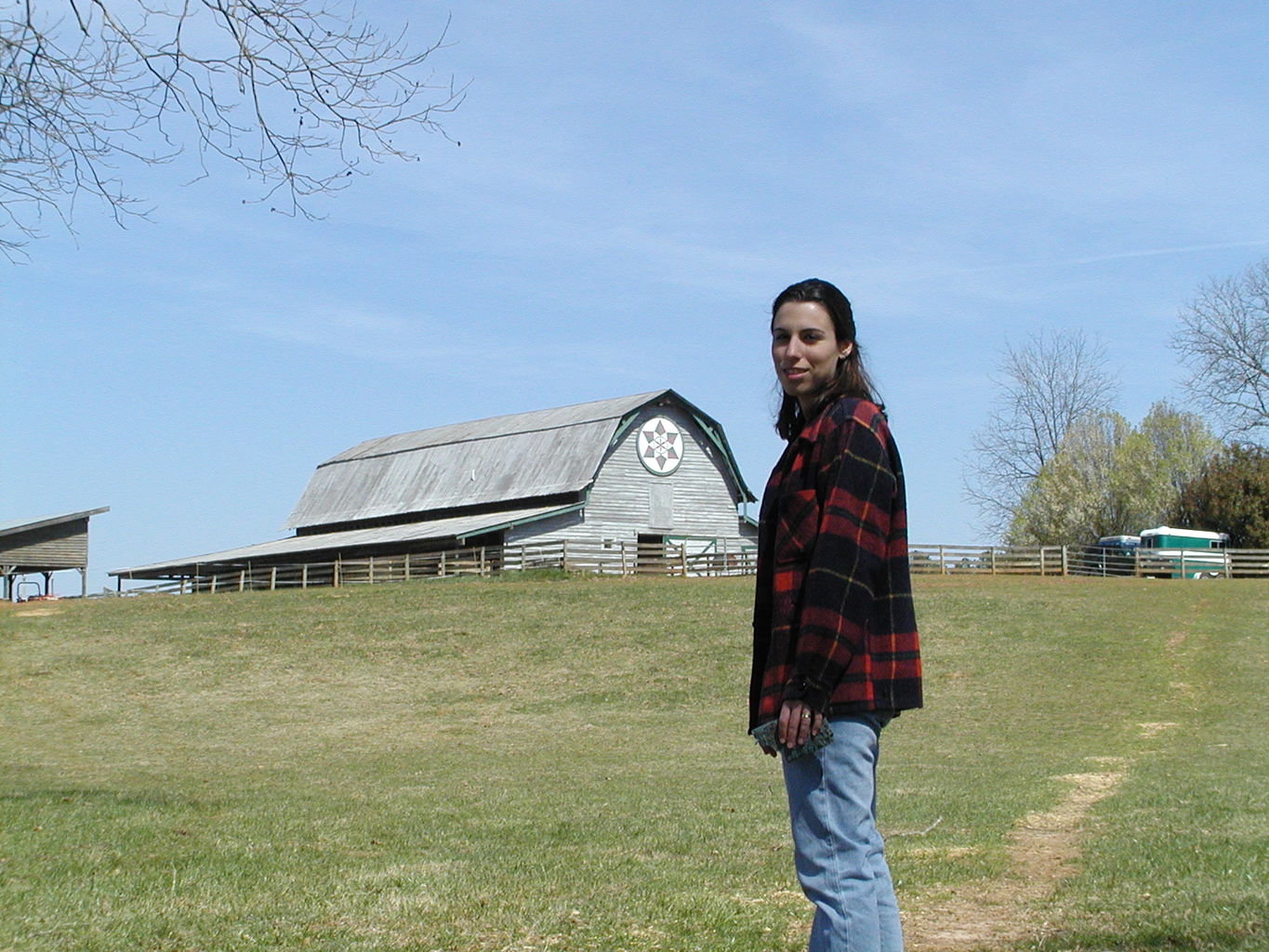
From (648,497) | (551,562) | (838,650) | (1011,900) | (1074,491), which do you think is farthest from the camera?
(1074,491)

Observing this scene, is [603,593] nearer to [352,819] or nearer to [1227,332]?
[352,819]

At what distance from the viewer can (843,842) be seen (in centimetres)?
402

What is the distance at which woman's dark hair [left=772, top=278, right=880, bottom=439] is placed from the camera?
4379 mm

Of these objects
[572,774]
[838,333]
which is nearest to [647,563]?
[572,774]

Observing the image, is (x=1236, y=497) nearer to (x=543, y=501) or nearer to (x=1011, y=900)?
(x=543, y=501)

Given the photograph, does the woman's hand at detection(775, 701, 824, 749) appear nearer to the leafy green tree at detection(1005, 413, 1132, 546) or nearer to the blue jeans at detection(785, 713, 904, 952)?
the blue jeans at detection(785, 713, 904, 952)

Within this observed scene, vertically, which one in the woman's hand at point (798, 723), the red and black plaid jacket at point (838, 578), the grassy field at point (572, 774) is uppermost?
the red and black plaid jacket at point (838, 578)

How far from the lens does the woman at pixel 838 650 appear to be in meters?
3.98

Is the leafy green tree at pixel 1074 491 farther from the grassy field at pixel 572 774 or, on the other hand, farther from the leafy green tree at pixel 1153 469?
the grassy field at pixel 572 774

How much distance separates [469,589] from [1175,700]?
21741mm

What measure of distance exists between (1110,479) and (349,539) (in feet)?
140

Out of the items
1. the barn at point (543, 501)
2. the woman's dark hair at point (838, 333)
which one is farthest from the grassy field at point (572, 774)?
the barn at point (543, 501)

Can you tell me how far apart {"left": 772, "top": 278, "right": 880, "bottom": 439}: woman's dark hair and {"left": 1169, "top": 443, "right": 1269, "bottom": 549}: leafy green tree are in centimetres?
6418

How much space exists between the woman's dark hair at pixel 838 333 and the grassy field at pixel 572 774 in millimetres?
2634
